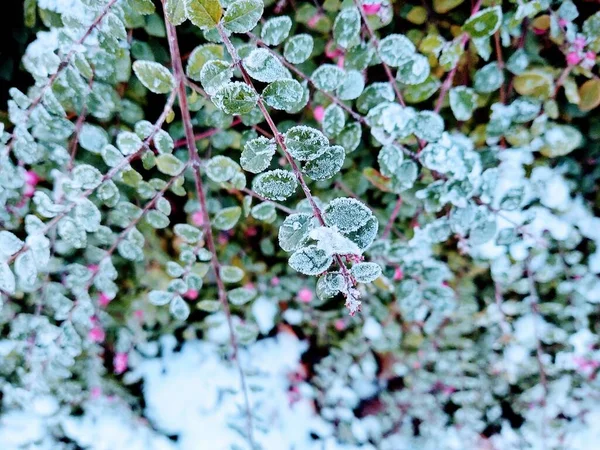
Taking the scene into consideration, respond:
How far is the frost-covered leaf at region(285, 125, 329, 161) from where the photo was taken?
0.50m

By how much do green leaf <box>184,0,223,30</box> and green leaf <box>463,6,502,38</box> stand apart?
46 centimetres

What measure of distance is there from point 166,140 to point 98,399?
1.15 meters

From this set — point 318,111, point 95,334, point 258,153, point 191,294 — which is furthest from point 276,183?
point 95,334

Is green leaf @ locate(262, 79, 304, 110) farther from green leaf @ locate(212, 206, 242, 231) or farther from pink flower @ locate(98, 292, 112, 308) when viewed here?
pink flower @ locate(98, 292, 112, 308)

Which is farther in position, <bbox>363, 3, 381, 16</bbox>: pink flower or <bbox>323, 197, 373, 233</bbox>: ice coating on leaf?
<bbox>363, 3, 381, 16</bbox>: pink flower

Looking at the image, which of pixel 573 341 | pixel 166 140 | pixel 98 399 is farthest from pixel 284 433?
pixel 166 140

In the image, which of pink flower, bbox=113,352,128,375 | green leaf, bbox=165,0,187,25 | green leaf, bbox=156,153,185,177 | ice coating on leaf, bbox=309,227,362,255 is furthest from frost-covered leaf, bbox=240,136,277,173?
pink flower, bbox=113,352,128,375

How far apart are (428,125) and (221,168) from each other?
0.38m

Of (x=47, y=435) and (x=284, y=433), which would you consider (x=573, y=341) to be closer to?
(x=284, y=433)

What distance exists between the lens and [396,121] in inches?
31.6

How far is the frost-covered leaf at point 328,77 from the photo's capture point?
762mm

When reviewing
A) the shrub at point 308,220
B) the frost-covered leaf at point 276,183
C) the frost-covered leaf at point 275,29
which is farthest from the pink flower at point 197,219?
the frost-covered leaf at point 276,183

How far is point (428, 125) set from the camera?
31.9 inches

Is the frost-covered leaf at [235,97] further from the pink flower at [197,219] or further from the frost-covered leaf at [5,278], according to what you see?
the pink flower at [197,219]
